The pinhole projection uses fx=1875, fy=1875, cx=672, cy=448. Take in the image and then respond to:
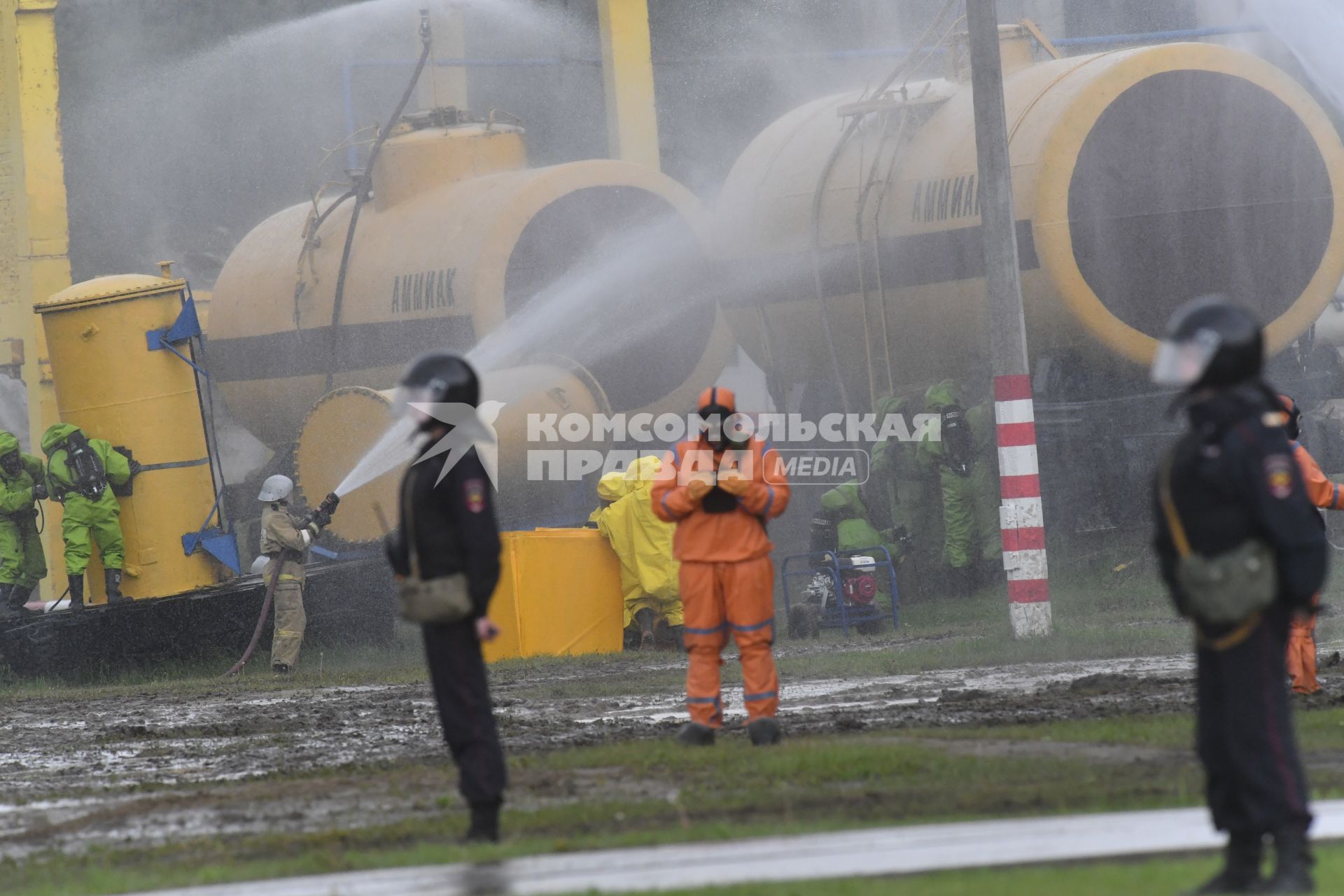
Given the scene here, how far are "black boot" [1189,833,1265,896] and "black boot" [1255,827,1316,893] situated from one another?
0.04m

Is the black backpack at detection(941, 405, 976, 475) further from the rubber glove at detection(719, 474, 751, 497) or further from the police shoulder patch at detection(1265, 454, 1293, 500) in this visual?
the police shoulder patch at detection(1265, 454, 1293, 500)

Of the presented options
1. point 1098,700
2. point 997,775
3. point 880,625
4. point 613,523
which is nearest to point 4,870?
point 997,775

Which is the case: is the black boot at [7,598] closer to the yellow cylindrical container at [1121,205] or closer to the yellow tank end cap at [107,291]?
the yellow tank end cap at [107,291]

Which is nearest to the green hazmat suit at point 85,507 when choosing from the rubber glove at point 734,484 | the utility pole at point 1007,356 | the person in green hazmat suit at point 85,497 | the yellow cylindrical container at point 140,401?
the person in green hazmat suit at point 85,497

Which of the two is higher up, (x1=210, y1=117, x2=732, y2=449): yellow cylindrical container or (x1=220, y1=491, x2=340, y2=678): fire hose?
(x1=210, y1=117, x2=732, y2=449): yellow cylindrical container

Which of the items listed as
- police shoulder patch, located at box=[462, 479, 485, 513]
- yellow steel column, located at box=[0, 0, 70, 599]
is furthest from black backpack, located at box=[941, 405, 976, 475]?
yellow steel column, located at box=[0, 0, 70, 599]

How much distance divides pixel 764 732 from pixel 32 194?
54.7 ft

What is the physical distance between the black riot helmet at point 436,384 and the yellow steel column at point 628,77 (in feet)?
60.1

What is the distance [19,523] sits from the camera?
1602cm

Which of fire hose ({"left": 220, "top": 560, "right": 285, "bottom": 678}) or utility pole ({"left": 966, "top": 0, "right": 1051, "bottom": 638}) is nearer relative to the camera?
utility pole ({"left": 966, "top": 0, "right": 1051, "bottom": 638})

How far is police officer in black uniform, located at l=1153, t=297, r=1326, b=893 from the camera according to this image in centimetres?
503

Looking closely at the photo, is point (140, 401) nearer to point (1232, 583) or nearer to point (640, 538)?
point (640, 538)

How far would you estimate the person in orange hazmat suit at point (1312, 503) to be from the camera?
8.69 meters

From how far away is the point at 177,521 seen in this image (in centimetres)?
1605
